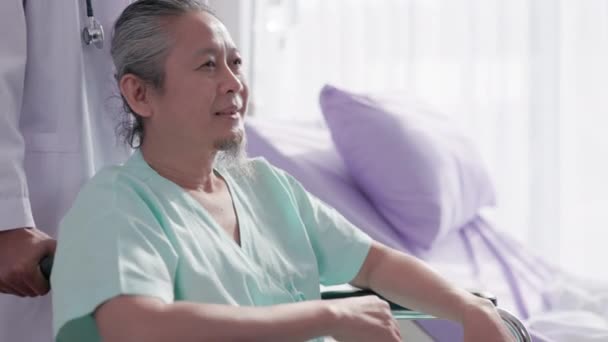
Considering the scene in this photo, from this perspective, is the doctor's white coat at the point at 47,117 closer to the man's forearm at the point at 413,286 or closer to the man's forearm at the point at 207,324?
the man's forearm at the point at 207,324

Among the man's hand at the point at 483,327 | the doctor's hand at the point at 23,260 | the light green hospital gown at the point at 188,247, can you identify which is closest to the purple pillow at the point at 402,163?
the light green hospital gown at the point at 188,247

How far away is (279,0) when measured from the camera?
2775 millimetres

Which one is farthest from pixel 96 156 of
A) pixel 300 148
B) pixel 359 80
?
pixel 359 80

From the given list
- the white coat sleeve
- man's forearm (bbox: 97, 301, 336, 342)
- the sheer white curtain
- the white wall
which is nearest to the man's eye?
the white coat sleeve

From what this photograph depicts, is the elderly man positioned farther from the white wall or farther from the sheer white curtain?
the sheer white curtain

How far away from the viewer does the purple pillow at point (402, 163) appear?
2.22 metres

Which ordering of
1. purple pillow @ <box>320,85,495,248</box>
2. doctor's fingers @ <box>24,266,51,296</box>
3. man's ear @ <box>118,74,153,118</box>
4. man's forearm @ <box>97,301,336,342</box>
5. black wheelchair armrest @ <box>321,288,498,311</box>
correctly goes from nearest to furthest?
man's forearm @ <box>97,301,336,342</box> → doctor's fingers @ <box>24,266,51,296</box> → man's ear @ <box>118,74,153,118</box> → black wheelchair armrest @ <box>321,288,498,311</box> → purple pillow @ <box>320,85,495,248</box>

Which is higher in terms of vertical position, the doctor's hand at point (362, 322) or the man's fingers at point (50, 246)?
the man's fingers at point (50, 246)

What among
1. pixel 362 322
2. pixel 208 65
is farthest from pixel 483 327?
pixel 208 65

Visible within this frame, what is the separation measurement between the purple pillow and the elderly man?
2.39ft

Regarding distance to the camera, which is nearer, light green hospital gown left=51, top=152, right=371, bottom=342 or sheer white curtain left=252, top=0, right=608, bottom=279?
light green hospital gown left=51, top=152, right=371, bottom=342

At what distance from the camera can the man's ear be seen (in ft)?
4.43

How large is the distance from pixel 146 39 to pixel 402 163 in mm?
1037

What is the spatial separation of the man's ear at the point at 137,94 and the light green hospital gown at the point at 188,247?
0.07m
